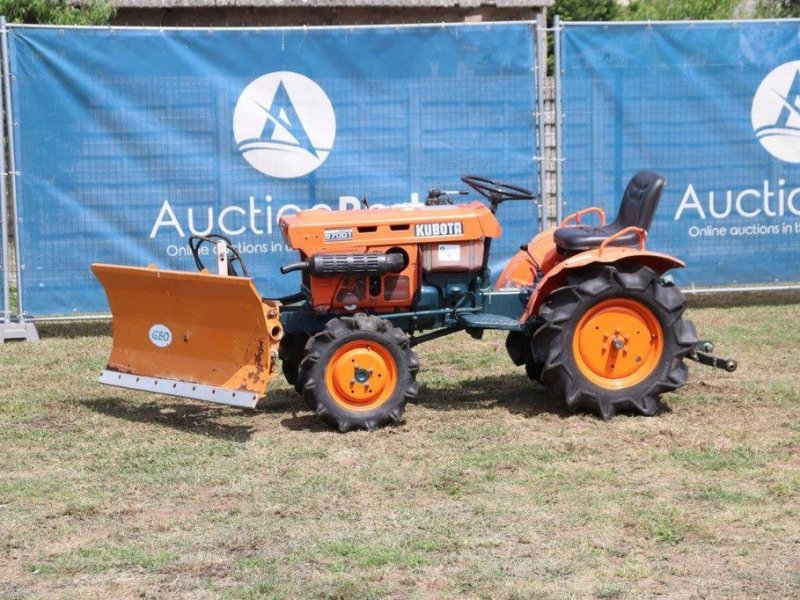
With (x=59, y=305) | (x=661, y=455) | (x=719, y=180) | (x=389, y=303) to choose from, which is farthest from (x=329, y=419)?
(x=719, y=180)

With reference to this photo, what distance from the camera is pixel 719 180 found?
10852 mm

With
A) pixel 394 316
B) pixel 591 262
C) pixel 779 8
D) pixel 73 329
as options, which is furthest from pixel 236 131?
pixel 779 8

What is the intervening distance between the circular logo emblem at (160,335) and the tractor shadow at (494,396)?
1552mm

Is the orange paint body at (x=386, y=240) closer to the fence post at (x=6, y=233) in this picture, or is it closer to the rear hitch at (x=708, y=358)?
the rear hitch at (x=708, y=358)

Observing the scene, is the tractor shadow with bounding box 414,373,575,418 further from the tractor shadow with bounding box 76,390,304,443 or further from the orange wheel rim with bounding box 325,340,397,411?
the tractor shadow with bounding box 76,390,304,443

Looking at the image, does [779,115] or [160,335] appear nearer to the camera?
[160,335]

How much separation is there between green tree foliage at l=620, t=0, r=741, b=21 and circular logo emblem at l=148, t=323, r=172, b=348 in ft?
44.1

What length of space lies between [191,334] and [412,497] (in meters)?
1.91

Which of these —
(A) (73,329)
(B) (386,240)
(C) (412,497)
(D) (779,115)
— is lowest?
(C) (412,497)

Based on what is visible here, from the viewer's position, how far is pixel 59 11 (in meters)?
14.8

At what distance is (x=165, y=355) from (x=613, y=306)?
2.52m

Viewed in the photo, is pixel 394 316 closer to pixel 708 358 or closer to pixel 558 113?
pixel 708 358

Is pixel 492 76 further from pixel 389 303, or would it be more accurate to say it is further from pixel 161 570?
pixel 161 570

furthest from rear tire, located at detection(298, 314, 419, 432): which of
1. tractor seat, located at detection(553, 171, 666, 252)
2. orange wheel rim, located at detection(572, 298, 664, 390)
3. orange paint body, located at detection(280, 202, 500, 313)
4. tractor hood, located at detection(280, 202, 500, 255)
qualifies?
tractor seat, located at detection(553, 171, 666, 252)
